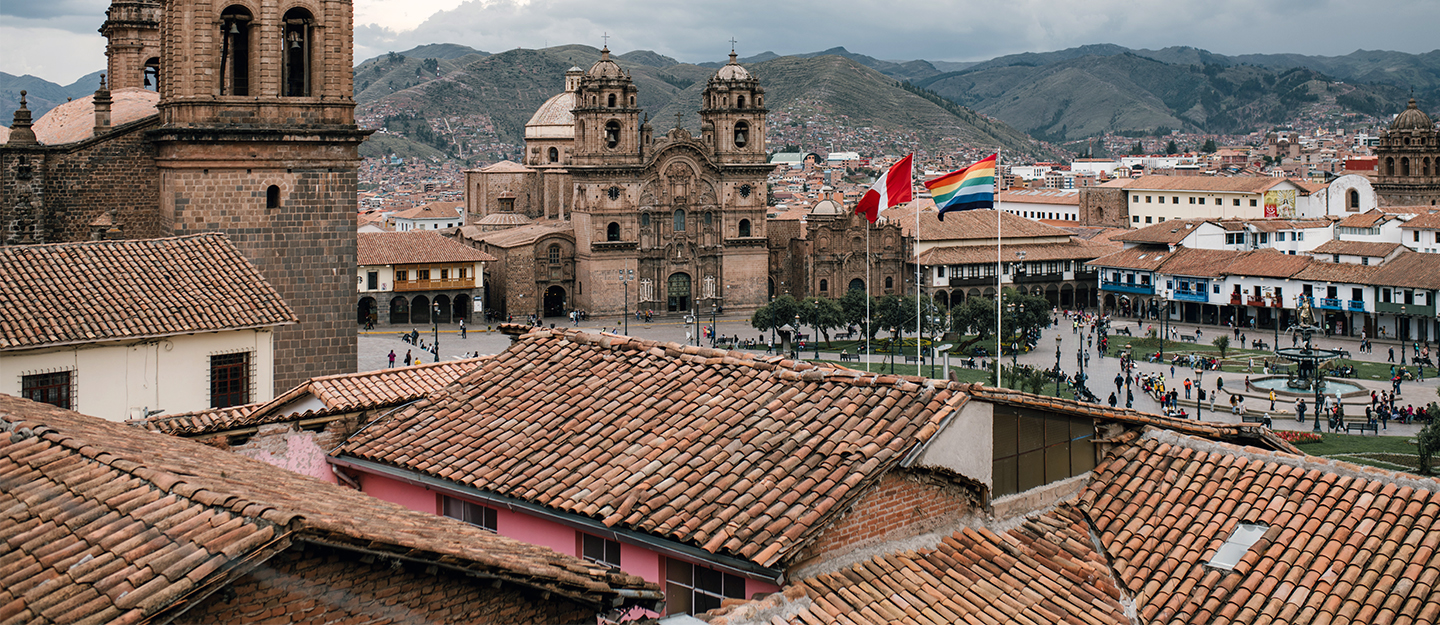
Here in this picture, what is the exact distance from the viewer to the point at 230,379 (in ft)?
58.0

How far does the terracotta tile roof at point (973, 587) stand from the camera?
24.9ft

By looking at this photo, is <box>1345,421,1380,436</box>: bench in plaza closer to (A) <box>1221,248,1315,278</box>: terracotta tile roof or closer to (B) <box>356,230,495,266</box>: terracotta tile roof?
(A) <box>1221,248,1315,278</box>: terracotta tile roof

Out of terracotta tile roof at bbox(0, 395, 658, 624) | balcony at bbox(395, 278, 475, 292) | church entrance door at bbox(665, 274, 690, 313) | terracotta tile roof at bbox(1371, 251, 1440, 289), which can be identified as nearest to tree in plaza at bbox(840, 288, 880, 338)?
church entrance door at bbox(665, 274, 690, 313)

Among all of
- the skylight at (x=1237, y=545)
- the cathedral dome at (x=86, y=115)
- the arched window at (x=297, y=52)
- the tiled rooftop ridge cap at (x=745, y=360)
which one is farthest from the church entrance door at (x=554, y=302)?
the skylight at (x=1237, y=545)

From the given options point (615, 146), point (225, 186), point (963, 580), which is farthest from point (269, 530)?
point (615, 146)

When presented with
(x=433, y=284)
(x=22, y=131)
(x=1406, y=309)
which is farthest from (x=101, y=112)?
(x=1406, y=309)

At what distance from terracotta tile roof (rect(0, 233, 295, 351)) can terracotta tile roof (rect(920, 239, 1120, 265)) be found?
52622 millimetres

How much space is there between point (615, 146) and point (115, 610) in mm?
61726

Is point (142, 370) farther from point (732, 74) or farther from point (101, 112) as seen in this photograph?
point (732, 74)

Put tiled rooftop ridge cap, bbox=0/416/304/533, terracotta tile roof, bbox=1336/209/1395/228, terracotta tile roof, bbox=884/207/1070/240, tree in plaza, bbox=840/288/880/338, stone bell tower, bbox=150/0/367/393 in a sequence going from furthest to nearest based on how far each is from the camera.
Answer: terracotta tile roof, bbox=884/207/1070/240 < terracotta tile roof, bbox=1336/209/1395/228 < tree in plaza, bbox=840/288/880/338 < stone bell tower, bbox=150/0/367/393 < tiled rooftop ridge cap, bbox=0/416/304/533

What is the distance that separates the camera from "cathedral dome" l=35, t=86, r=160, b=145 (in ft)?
88.9

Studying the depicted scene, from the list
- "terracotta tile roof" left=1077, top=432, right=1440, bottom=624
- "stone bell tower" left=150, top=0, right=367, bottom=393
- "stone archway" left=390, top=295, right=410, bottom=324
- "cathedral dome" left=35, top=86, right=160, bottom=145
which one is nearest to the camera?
"terracotta tile roof" left=1077, top=432, right=1440, bottom=624

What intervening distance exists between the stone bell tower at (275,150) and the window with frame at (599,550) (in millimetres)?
14551

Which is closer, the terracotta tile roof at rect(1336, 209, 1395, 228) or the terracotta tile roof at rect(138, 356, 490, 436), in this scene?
the terracotta tile roof at rect(138, 356, 490, 436)
